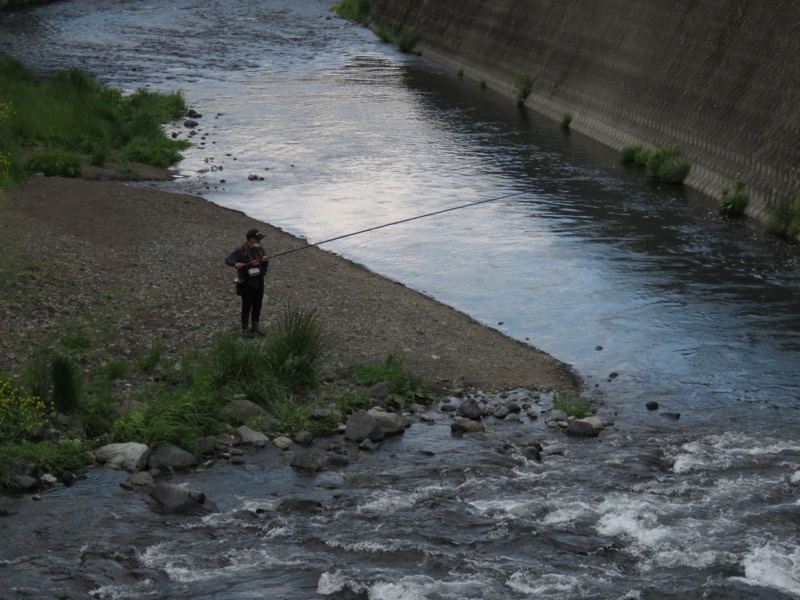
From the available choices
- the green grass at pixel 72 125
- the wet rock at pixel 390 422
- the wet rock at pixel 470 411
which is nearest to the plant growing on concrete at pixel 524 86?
the green grass at pixel 72 125

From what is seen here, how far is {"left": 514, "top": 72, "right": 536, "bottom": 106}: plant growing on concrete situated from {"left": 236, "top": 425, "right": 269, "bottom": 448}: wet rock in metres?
29.9

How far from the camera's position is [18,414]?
546 inches

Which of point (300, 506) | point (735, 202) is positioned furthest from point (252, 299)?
point (735, 202)

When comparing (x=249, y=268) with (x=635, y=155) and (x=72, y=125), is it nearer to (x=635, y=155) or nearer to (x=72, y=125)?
(x=72, y=125)

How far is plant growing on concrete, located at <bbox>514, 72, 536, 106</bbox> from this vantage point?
139 feet

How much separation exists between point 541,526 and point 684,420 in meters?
4.26

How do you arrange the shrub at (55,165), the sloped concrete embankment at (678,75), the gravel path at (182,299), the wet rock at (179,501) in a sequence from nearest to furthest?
the wet rock at (179,501) → the gravel path at (182,299) → the sloped concrete embankment at (678,75) → the shrub at (55,165)

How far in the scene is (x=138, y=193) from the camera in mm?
26922

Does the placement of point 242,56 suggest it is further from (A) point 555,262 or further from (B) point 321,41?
(A) point 555,262

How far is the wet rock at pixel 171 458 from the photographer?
1380 cm

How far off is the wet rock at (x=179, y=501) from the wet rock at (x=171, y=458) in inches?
36.1

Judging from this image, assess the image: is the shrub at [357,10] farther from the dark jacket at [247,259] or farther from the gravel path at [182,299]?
the dark jacket at [247,259]

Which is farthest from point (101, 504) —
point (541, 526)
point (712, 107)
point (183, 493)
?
point (712, 107)

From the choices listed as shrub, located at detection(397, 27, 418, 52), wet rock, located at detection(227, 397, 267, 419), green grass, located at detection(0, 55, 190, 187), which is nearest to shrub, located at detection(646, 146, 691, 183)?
green grass, located at detection(0, 55, 190, 187)
